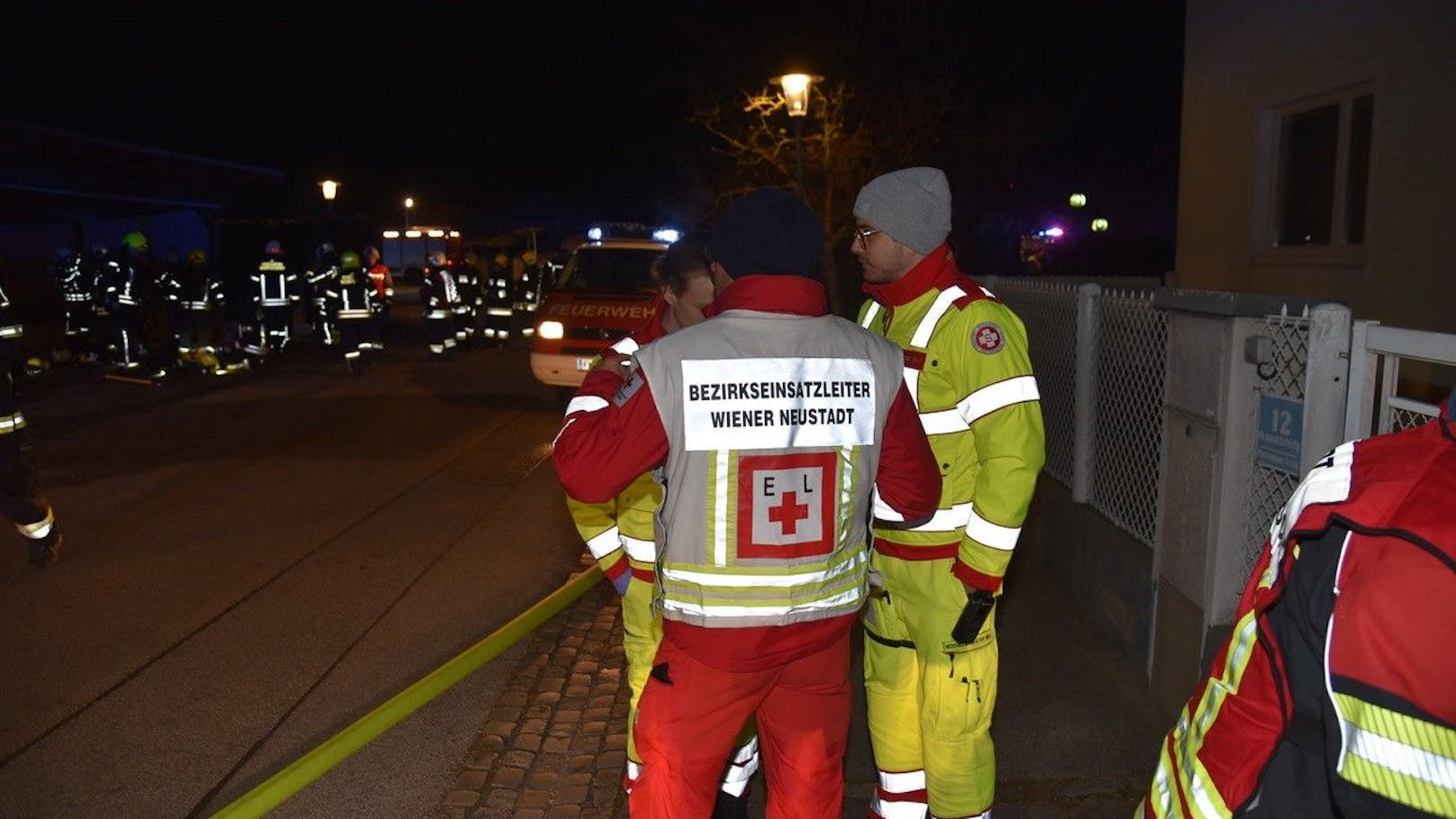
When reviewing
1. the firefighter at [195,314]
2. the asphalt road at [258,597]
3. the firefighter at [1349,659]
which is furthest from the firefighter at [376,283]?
the firefighter at [1349,659]

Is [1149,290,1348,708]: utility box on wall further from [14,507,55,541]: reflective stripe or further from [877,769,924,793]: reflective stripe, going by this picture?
[14,507,55,541]: reflective stripe

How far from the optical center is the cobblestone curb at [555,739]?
4.10 m

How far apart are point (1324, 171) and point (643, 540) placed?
7.51 m

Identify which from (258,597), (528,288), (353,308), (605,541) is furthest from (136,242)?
(605,541)

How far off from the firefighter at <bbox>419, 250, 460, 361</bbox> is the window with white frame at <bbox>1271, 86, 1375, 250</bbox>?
13.2 meters

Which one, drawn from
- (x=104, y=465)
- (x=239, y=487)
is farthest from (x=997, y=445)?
(x=104, y=465)

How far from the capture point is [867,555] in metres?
3.05

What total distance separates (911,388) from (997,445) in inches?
13.2

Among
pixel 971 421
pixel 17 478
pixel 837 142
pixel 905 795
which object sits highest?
pixel 837 142

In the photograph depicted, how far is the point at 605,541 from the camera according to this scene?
357 centimetres

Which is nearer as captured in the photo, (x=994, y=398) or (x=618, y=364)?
(x=618, y=364)

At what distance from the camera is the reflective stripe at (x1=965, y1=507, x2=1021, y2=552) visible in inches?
128

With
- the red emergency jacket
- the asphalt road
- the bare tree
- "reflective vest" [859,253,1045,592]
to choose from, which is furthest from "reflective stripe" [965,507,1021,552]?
the bare tree

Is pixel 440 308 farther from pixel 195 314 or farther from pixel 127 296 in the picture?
pixel 127 296
